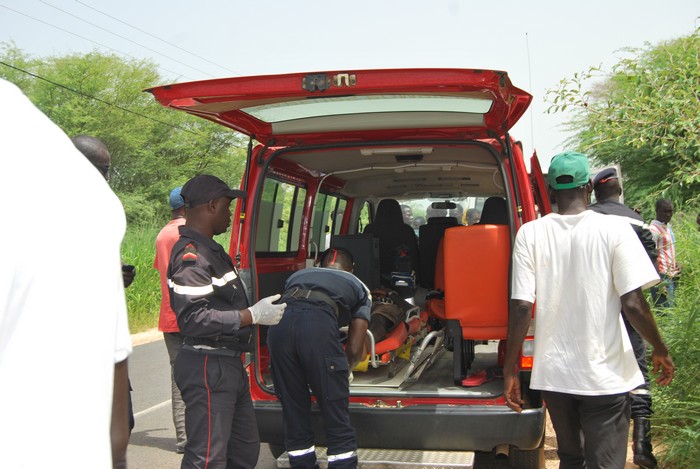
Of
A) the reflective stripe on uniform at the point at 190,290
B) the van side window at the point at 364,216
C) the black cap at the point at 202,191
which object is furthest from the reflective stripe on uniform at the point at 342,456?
the van side window at the point at 364,216

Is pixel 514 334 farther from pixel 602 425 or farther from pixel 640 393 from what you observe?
pixel 640 393

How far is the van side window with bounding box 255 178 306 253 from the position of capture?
5391 millimetres

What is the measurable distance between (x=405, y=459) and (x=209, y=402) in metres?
1.26

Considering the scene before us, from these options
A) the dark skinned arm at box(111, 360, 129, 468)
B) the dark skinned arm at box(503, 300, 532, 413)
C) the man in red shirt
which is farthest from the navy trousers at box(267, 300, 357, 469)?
the dark skinned arm at box(111, 360, 129, 468)

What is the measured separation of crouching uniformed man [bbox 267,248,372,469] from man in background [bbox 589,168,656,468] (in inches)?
69.6

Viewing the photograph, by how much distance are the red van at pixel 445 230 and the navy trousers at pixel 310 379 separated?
0.69 ft

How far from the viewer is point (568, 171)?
347 cm

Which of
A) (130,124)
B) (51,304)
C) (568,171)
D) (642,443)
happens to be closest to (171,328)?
(568,171)

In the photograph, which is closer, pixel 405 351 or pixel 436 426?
pixel 436 426

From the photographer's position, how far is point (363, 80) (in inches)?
143

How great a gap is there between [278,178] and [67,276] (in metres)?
4.54

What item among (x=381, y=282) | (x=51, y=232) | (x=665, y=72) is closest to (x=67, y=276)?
(x=51, y=232)

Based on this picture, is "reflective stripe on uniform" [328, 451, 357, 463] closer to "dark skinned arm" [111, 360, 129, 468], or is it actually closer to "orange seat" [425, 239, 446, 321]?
"orange seat" [425, 239, 446, 321]

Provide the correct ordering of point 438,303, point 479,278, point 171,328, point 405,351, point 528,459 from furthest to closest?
point 438,303, point 405,351, point 171,328, point 528,459, point 479,278
